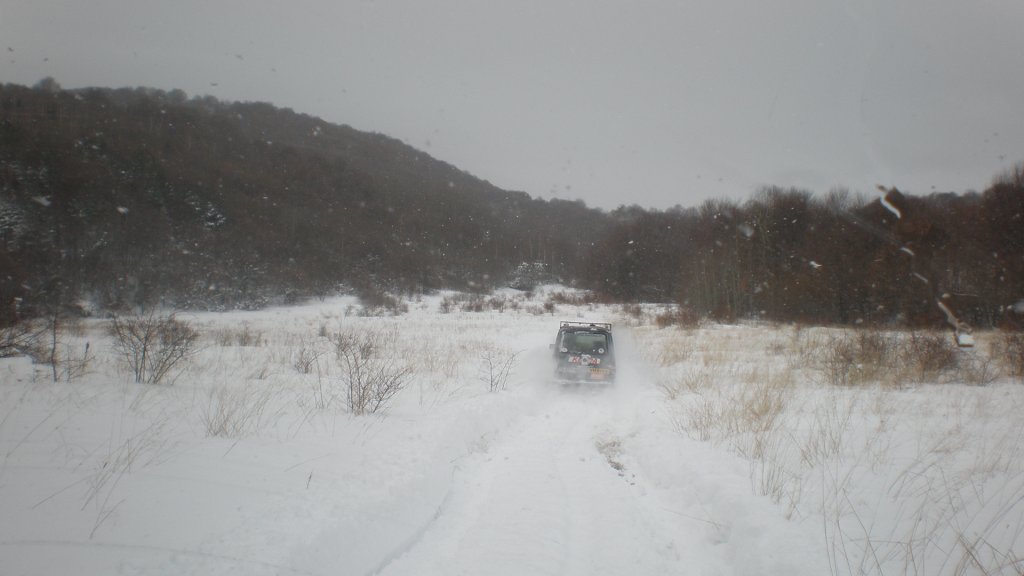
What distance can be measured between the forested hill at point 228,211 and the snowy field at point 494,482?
27.7ft

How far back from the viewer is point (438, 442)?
5277 millimetres

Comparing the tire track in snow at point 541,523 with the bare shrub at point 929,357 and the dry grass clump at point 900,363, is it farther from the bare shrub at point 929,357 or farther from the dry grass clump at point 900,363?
the bare shrub at point 929,357

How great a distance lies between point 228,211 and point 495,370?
2248 inches

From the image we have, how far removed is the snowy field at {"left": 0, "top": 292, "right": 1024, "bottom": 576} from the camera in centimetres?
280

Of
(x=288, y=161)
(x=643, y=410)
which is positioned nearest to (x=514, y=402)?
(x=643, y=410)

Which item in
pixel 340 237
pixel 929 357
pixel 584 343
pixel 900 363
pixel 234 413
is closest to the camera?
pixel 234 413

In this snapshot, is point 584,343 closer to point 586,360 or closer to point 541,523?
point 586,360

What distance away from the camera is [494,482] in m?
4.66

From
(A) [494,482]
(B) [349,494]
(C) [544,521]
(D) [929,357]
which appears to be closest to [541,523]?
(C) [544,521]

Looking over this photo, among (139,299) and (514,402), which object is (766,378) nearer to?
(514,402)

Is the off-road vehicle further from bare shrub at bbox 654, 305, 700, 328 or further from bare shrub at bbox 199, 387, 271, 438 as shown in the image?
bare shrub at bbox 654, 305, 700, 328

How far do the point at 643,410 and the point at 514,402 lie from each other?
2532mm

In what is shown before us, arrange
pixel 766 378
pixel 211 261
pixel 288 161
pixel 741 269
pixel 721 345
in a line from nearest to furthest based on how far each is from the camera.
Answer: pixel 766 378
pixel 721 345
pixel 741 269
pixel 211 261
pixel 288 161

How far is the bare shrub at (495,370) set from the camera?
30.3ft
